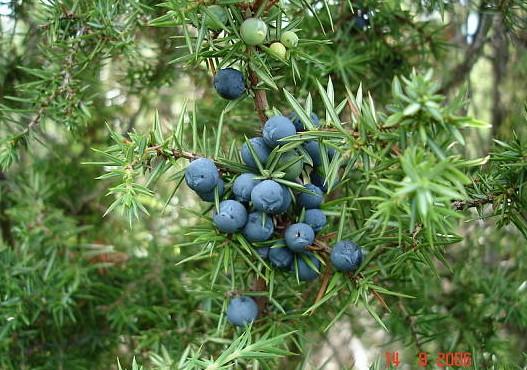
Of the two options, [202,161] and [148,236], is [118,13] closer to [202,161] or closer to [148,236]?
[202,161]

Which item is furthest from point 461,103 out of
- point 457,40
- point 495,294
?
point 457,40
